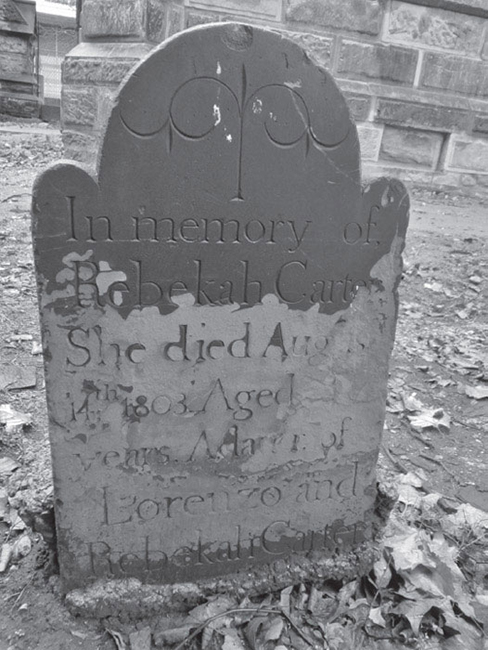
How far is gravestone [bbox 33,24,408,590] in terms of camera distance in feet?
4.96

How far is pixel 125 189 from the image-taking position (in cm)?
152

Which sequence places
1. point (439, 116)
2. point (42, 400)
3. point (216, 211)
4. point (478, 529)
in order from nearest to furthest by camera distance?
1. point (216, 211)
2. point (478, 529)
3. point (42, 400)
4. point (439, 116)

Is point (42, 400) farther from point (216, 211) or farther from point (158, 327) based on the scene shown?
point (216, 211)

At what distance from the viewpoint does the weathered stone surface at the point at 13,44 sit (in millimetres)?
13555

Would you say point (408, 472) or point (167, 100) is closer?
point (167, 100)

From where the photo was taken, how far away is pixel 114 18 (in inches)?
181

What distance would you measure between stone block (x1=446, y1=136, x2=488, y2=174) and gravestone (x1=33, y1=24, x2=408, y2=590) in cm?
551

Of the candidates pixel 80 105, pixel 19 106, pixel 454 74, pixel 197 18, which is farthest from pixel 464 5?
pixel 19 106

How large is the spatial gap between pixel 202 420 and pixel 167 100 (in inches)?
38.9

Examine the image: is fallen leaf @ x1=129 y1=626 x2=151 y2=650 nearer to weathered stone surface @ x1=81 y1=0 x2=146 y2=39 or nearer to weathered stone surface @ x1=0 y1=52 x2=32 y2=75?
weathered stone surface @ x1=81 y1=0 x2=146 y2=39

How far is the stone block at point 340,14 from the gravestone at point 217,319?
4.39 metres

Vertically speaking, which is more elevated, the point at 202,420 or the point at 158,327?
the point at 158,327

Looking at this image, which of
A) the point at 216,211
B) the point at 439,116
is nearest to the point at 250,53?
the point at 216,211

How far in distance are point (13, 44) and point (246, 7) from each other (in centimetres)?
1104
